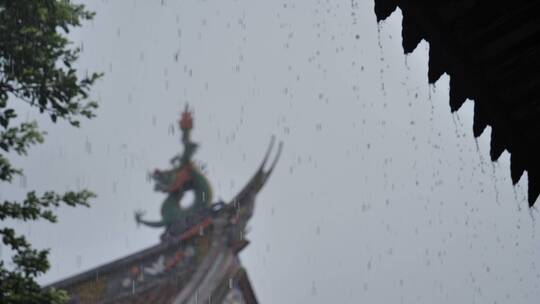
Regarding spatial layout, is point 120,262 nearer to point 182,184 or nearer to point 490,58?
point 182,184

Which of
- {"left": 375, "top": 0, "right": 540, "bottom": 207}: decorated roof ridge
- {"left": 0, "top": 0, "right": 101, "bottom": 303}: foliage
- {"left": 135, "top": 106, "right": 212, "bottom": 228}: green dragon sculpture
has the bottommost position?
{"left": 375, "top": 0, "right": 540, "bottom": 207}: decorated roof ridge

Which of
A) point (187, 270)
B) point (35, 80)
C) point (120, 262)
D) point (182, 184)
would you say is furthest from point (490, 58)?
point (182, 184)

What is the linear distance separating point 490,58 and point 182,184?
1699cm

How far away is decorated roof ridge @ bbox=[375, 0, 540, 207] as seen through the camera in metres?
2.97

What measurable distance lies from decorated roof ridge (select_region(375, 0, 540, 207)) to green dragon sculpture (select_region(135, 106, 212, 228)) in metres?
15.7

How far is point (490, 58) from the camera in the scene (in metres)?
3.18

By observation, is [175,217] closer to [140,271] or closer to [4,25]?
[140,271]

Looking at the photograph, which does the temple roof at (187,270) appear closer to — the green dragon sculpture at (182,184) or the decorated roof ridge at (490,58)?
the green dragon sculpture at (182,184)

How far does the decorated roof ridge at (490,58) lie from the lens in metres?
2.97

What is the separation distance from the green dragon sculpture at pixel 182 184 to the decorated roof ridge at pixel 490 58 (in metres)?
15.7

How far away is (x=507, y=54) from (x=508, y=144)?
522mm

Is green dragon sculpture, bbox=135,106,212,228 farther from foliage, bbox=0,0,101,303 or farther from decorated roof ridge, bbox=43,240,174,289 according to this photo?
foliage, bbox=0,0,101,303

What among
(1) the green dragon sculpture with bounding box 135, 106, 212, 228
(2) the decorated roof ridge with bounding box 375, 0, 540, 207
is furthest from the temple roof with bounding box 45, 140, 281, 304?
(2) the decorated roof ridge with bounding box 375, 0, 540, 207

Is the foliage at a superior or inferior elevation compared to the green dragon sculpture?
inferior
